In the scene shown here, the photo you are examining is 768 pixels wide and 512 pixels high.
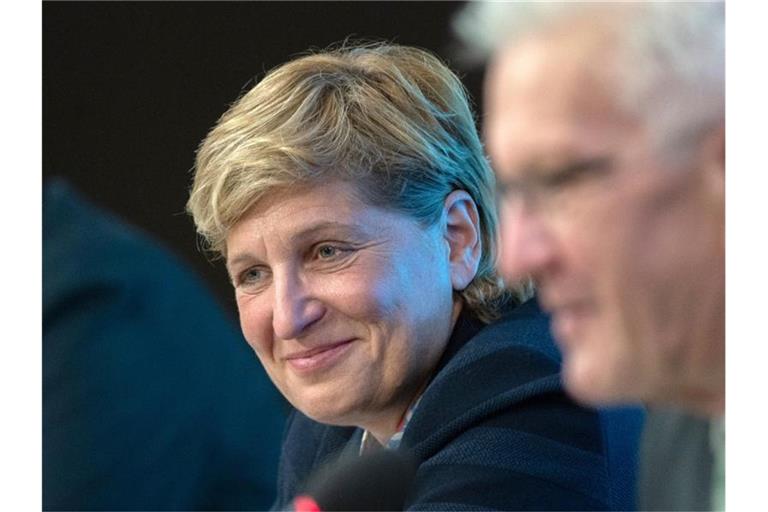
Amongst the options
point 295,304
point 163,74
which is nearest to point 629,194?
point 295,304

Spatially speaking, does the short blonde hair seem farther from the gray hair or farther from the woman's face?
the gray hair

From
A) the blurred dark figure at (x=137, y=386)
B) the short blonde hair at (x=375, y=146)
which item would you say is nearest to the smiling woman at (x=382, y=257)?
the short blonde hair at (x=375, y=146)

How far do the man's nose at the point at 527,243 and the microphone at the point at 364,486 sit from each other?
0.77 ft

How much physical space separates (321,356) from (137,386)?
279 millimetres

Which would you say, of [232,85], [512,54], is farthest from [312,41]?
[512,54]

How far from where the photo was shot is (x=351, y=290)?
5.35ft

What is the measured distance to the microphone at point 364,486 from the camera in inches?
50.8

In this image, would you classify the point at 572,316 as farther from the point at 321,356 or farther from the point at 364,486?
the point at 321,356

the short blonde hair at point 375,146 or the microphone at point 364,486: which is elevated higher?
the short blonde hair at point 375,146

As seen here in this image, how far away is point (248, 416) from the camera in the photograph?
5.69ft

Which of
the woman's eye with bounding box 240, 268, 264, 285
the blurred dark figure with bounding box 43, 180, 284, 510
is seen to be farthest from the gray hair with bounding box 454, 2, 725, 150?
the blurred dark figure with bounding box 43, 180, 284, 510

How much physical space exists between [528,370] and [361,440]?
9.1 inches

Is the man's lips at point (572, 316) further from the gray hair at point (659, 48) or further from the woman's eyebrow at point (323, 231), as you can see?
the woman's eyebrow at point (323, 231)
